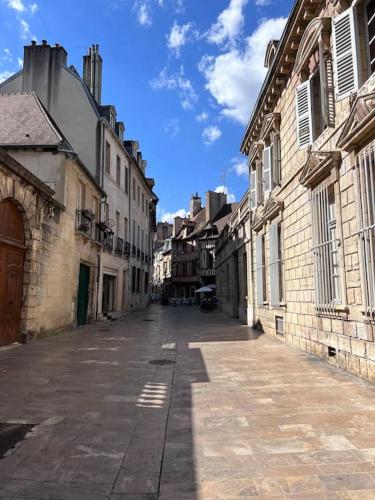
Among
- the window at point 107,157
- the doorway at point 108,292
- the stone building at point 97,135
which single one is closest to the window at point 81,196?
the stone building at point 97,135

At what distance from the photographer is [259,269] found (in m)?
12.7

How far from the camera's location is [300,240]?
8.65m

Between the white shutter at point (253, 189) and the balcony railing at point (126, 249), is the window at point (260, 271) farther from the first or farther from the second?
the balcony railing at point (126, 249)

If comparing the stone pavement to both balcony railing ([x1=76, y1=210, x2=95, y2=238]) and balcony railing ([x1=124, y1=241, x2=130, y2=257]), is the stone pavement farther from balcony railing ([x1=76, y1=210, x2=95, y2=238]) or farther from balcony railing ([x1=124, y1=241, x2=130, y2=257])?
balcony railing ([x1=124, y1=241, x2=130, y2=257])

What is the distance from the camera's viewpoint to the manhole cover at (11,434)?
337 cm

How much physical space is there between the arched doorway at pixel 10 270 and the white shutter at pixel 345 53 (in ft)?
22.5

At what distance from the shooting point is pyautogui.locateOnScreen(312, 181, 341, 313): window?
695 cm

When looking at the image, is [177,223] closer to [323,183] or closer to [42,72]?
[42,72]

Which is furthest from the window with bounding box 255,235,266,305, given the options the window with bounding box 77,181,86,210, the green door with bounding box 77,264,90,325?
the green door with bounding box 77,264,90,325

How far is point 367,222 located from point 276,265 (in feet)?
16.7

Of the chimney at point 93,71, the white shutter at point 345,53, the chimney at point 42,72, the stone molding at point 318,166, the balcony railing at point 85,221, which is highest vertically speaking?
the chimney at point 93,71

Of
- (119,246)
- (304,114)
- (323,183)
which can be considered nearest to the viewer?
(323,183)

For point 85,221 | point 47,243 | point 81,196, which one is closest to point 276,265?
point 47,243

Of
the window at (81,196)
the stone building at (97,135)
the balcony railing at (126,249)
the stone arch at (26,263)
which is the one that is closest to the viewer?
the stone arch at (26,263)
